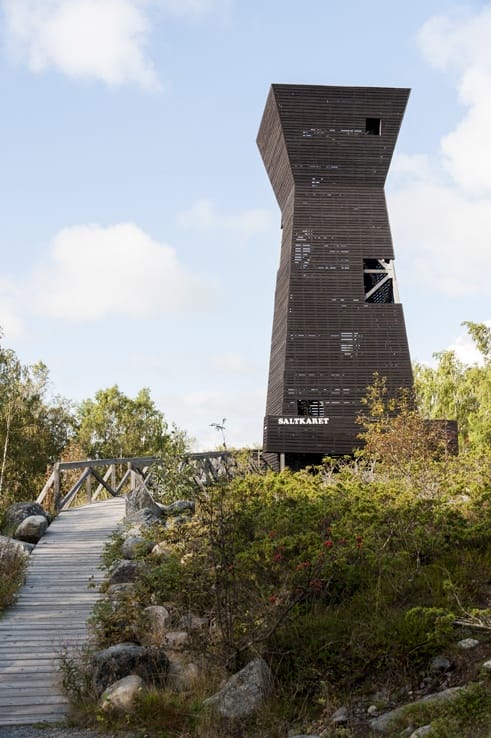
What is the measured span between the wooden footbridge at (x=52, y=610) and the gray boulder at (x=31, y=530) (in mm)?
195

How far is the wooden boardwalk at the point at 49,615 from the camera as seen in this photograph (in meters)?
7.95

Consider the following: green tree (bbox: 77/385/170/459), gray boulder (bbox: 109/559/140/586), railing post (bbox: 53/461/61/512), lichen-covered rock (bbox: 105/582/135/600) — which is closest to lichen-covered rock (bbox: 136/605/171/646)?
lichen-covered rock (bbox: 105/582/135/600)

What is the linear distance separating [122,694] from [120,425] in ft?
156

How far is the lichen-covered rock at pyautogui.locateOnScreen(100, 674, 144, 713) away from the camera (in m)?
7.18

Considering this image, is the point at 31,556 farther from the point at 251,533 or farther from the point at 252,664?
the point at 252,664

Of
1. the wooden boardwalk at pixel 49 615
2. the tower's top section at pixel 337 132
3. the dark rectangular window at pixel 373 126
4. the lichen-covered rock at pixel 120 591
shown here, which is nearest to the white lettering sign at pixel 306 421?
the tower's top section at pixel 337 132

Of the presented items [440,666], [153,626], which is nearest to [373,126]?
[153,626]

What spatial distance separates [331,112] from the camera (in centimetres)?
3080

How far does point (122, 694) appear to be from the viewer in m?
7.25

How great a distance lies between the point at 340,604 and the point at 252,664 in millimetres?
1623

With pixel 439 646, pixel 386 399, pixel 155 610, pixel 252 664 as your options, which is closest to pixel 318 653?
pixel 252 664

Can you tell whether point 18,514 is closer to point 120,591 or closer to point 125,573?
point 125,573

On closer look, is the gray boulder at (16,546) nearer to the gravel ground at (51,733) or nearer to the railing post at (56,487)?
the railing post at (56,487)

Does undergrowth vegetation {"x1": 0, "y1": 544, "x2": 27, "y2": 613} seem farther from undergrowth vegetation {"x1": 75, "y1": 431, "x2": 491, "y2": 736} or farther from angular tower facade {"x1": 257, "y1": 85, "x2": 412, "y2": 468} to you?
angular tower facade {"x1": 257, "y1": 85, "x2": 412, "y2": 468}
